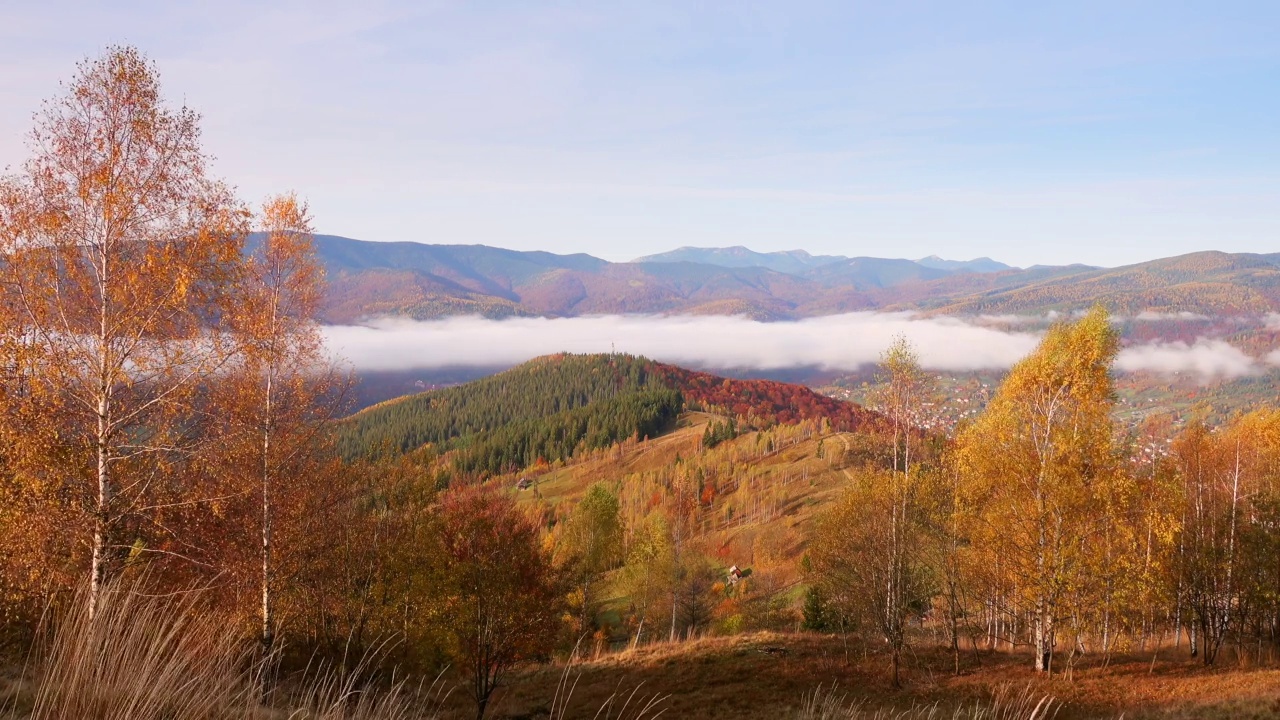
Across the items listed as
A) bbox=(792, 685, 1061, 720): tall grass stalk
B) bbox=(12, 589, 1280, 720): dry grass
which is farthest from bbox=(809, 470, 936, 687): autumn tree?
bbox=(792, 685, 1061, 720): tall grass stalk

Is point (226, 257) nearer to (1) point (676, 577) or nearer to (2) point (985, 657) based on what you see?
(2) point (985, 657)

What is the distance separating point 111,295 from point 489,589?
15.2 metres

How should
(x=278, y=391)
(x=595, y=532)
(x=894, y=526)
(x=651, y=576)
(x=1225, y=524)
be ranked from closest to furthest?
(x=278, y=391)
(x=894, y=526)
(x=1225, y=524)
(x=651, y=576)
(x=595, y=532)

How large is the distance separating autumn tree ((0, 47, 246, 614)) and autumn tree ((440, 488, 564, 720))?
12178 millimetres

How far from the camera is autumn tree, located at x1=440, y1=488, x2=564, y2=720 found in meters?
22.6

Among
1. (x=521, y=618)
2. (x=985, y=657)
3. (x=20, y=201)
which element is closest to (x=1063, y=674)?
(x=985, y=657)

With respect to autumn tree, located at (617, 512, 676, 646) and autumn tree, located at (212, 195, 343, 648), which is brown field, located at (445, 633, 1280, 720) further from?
autumn tree, located at (617, 512, 676, 646)

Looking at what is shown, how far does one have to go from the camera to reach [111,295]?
1184 cm

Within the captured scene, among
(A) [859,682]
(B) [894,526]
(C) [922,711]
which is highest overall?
(C) [922,711]

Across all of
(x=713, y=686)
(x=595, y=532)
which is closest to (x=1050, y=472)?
(x=713, y=686)

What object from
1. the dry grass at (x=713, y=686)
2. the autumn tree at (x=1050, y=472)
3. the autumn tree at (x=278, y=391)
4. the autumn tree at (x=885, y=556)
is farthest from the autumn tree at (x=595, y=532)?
the autumn tree at (x=278, y=391)

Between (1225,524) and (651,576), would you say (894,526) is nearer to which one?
(1225,524)

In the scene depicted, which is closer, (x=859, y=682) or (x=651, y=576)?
(x=859, y=682)

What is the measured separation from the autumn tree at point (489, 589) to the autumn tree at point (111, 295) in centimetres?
1218
